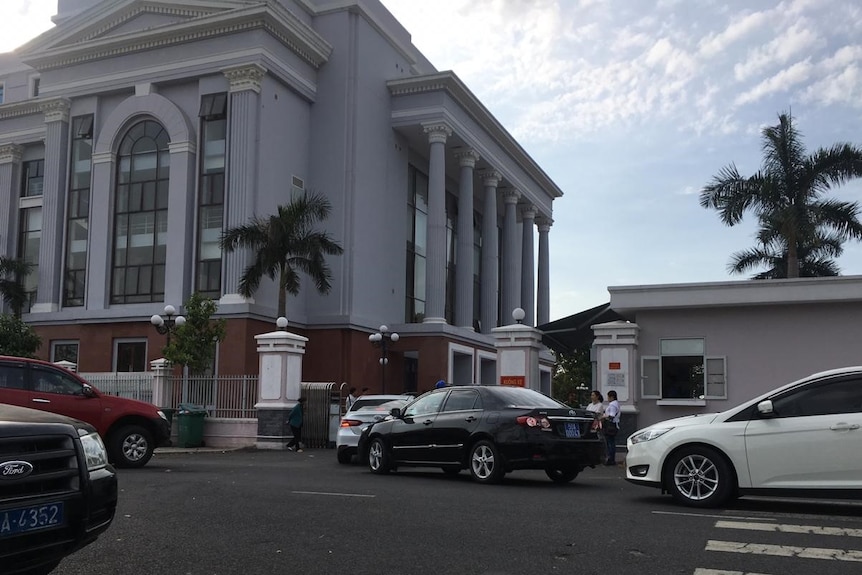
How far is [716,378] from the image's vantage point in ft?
65.1

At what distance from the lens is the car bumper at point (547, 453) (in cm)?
1269

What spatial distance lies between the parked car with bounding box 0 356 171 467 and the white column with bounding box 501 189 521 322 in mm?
33661

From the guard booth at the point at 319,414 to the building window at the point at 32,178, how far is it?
879 inches

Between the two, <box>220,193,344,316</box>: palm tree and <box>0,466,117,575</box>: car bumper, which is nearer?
<box>0,466,117,575</box>: car bumper

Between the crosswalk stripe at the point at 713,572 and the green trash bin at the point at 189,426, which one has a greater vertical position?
the green trash bin at the point at 189,426

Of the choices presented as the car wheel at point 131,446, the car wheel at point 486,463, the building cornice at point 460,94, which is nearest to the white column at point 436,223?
the building cornice at point 460,94

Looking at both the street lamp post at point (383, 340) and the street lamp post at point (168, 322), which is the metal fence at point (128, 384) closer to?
the street lamp post at point (168, 322)

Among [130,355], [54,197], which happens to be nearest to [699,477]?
[130,355]

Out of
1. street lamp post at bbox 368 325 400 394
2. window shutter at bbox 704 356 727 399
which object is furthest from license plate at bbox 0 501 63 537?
street lamp post at bbox 368 325 400 394

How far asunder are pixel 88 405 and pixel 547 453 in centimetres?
792

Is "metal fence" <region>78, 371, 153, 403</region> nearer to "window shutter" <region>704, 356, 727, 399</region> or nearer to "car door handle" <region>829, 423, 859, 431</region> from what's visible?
"window shutter" <region>704, 356, 727, 399</region>

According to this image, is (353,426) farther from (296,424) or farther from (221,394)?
(221,394)

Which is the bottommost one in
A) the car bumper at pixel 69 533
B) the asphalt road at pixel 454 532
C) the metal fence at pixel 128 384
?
the asphalt road at pixel 454 532

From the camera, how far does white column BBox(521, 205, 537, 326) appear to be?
168ft
